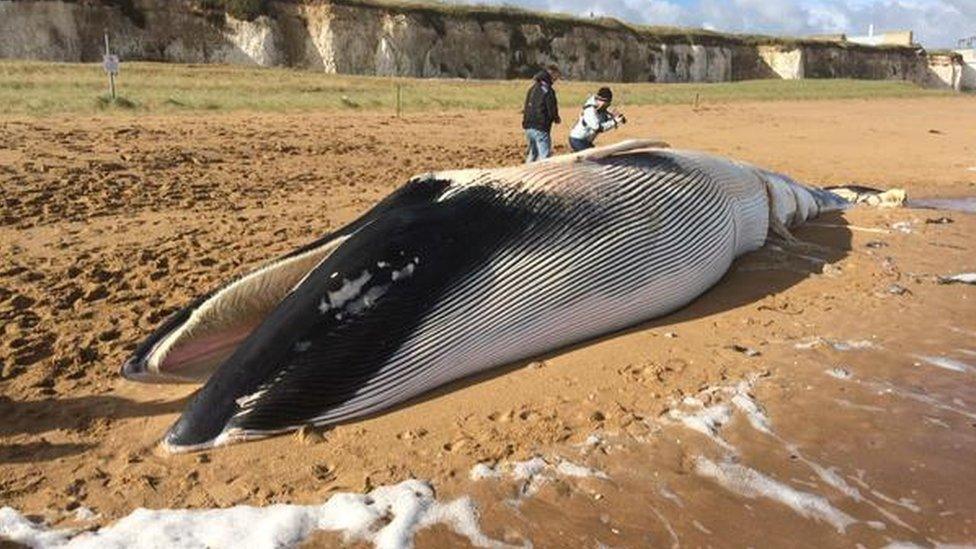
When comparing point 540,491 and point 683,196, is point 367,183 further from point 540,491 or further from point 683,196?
point 540,491

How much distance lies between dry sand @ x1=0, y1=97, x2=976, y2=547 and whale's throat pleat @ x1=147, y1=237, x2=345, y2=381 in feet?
0.78

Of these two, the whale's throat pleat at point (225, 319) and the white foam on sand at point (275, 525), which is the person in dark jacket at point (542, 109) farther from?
the white foam on sand at point (275, 525)

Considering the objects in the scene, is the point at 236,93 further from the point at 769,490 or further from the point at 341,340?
the point at 769,490

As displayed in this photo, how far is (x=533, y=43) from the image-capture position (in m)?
54.8

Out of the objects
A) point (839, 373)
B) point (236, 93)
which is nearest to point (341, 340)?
point (839, 373)

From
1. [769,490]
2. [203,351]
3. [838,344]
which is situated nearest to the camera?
[769,490]

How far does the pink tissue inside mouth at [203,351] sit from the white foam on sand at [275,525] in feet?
3.35

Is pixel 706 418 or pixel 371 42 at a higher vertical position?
pixel 371 42

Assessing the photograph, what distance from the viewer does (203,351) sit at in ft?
13.7

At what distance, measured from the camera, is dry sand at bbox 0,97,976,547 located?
130 inches

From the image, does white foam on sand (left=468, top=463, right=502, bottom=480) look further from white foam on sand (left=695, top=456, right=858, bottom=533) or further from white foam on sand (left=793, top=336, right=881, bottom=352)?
white foam on sand (left=793, top=336, right=881, bottom=352)

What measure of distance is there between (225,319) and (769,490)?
2.73 metres

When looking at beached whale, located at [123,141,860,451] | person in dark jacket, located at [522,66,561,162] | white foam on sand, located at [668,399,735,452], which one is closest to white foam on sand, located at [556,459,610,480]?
white foam on sand, located at [668,399,735,452]

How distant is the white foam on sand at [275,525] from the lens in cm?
303
